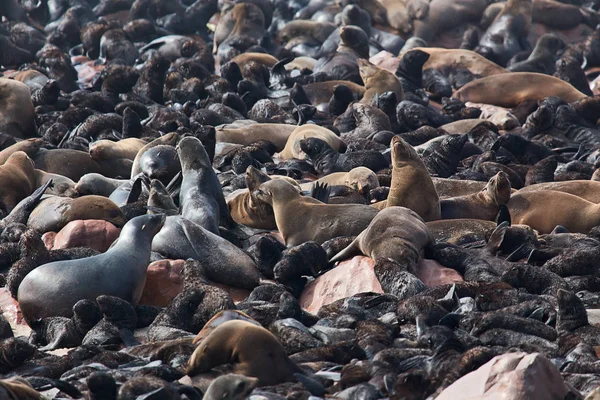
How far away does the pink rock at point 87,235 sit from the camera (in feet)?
32.6

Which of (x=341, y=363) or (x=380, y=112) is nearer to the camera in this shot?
(x=341, y=363)

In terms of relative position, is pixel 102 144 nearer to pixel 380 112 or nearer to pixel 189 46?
pixel 380 112

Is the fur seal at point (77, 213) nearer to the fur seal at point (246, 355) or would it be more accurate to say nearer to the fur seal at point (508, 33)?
the fur seal at point (246, 355)

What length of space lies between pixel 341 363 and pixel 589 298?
261 cm

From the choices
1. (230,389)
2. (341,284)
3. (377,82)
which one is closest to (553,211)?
(341,284)

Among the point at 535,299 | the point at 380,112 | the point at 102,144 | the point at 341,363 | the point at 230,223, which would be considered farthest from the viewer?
the point at 380,112

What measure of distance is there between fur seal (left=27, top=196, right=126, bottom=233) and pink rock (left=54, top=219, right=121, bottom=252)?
256 mm

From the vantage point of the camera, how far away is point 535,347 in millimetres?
6949

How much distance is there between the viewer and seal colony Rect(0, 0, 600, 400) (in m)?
6.55

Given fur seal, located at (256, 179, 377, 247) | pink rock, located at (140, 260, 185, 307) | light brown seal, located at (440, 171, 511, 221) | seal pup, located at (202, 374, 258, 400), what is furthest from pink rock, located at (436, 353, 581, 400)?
light brown seal, located at (440, 171, 511, 221)

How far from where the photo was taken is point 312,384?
6.15 m

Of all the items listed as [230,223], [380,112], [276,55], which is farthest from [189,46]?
[230,223]

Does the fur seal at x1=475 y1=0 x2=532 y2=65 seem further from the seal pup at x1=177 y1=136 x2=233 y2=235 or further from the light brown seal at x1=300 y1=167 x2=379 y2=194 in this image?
the seal pup at x1=177 y1=136 x2=233 y2=235

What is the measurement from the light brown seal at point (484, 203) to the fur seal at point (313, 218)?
118cm
